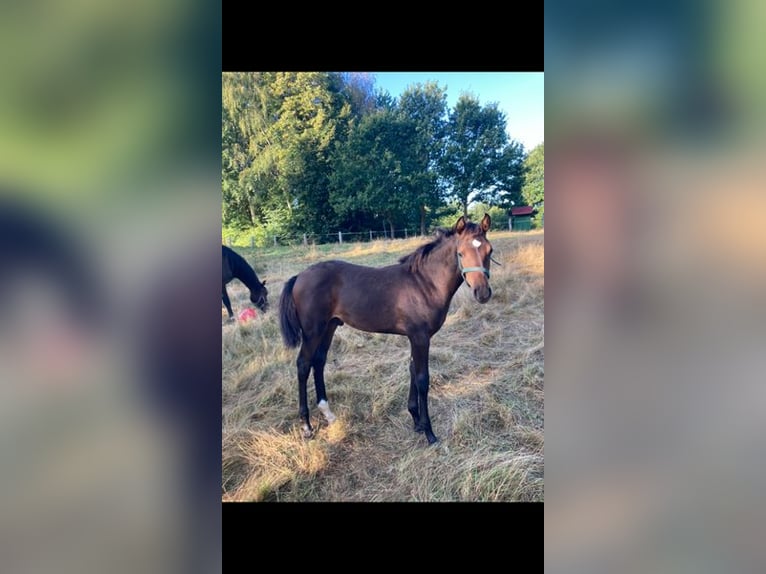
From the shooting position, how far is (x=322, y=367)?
2.33m

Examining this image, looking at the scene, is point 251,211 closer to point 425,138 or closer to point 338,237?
point 338,237

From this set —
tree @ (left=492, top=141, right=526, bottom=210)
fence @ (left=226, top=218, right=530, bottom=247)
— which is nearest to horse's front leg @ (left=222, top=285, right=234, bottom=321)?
fence @ (left=226, top=218, right=530, bottom=247)

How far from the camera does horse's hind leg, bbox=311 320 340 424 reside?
2.29 m

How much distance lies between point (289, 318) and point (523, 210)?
185 cm

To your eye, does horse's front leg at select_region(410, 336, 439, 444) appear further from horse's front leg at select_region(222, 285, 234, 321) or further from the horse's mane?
horse's front leg at select_region(222, 285, 234, 321)

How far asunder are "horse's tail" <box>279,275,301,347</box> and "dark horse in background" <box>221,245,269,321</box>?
0.20 metres

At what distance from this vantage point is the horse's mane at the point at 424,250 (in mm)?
2184
